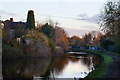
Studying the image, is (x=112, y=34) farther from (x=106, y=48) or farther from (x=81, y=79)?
(x=106, y=48)

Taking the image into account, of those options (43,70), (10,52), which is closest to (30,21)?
(10,52)

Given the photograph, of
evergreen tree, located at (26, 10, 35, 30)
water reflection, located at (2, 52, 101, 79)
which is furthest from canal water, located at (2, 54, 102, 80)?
evergreen tree, located at (26, 10, 35, 30)

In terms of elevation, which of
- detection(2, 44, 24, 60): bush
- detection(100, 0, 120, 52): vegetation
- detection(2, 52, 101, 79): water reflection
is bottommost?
detection(2, 52, 101, 79): water reflection

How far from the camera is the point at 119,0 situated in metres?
24.4

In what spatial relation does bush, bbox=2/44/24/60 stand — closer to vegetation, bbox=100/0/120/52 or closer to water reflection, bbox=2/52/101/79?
water reflection, bbox=2/52/101/79

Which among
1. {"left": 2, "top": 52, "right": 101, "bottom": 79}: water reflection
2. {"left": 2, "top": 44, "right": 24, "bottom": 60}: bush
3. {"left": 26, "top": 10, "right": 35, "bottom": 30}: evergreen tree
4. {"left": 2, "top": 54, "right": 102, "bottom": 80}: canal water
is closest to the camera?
{"left": 2, "top": 54, "right": 102, "bottom": 80}: canal water

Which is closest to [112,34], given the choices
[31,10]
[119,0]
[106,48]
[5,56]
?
[119,0]

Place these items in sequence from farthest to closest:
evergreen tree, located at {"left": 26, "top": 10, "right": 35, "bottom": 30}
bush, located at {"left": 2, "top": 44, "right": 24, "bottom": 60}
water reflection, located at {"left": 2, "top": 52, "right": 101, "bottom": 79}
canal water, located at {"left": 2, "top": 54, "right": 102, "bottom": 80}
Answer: evergreen tree, located at {"left": 26, "top": 10, "right": 35, "bottom": 30} → bush, located at {"left": 2, "top": 44, "right": 24, "bottom": 60} → water reflection, located at {"left": 2, "top": 52, "right": 101, "bottom": 79} → canal water, located at {"left": 2, "top": 54, "right": 102, "bottom": 80}

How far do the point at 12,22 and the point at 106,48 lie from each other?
102ft

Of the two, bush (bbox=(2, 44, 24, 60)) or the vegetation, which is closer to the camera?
the vegetation

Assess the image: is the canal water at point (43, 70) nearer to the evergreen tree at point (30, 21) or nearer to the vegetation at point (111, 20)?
the vegetation at point (111, 20)

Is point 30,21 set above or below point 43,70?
above

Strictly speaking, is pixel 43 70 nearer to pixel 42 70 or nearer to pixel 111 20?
pixel 42 70

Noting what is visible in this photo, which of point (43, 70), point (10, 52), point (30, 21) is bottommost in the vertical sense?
point (43, 70)
